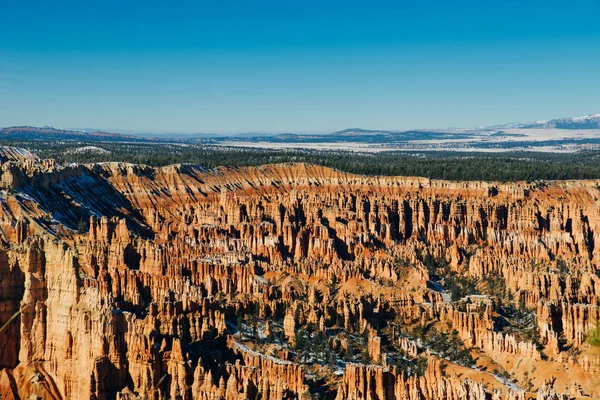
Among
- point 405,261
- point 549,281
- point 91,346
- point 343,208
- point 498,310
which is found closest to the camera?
point 91,346

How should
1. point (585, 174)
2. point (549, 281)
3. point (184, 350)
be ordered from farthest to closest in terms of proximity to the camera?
point (585, 174)
point (549, 281)
point (184, 350)

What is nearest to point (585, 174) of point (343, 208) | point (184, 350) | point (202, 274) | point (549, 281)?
point (343, 208)

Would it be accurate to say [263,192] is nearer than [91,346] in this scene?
No

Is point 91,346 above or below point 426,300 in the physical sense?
above

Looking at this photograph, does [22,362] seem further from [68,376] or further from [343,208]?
[343,208]

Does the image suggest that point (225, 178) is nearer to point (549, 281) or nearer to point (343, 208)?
point (343, 208)

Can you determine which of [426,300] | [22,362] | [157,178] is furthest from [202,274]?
[157,178]
